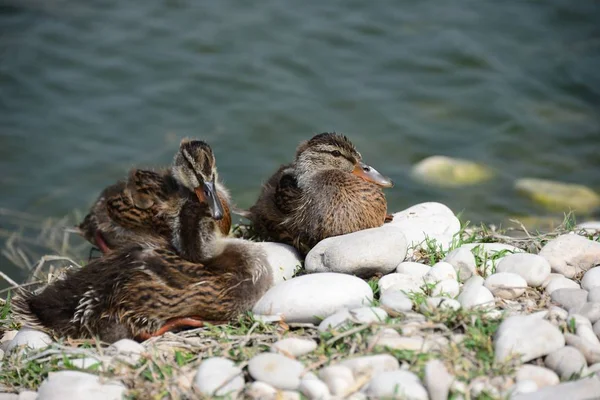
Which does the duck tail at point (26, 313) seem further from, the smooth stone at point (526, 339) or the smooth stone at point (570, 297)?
the smooth stone at point (570, 297)

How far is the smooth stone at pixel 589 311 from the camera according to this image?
4590mm

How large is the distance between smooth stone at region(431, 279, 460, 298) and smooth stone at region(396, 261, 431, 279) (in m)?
0.22

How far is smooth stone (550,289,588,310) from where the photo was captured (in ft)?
15.6

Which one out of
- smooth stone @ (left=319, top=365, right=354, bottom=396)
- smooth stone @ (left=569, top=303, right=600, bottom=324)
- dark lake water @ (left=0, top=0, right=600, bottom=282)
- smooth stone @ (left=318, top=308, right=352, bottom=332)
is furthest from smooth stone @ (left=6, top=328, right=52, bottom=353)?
dark lake water @ (left=0, top=0, right=600, bottom=282)

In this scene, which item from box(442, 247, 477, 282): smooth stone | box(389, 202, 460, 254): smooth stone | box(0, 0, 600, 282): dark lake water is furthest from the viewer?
box(0, 0, 600, 282): dark lake water

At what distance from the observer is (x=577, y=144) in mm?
10492

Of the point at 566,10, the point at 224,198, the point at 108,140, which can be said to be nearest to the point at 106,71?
the point at 108,140

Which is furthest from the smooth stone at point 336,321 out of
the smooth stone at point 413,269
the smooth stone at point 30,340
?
the smooth stone at point 30,340

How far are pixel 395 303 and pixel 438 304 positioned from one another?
241 millimetres

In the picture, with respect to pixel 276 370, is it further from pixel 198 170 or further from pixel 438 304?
pixel 198 170

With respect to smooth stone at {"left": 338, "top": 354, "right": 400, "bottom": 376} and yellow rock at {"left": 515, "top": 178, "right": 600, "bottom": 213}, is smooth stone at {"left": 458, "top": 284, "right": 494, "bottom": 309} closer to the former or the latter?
smooth stone at {"left": 338, "top": 354, "right": 400, "bottom": 376}

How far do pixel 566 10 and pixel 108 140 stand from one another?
7123mm

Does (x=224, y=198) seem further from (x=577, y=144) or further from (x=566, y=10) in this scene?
(x=566, y=10)

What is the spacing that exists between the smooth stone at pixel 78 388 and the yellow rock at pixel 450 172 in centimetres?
632
